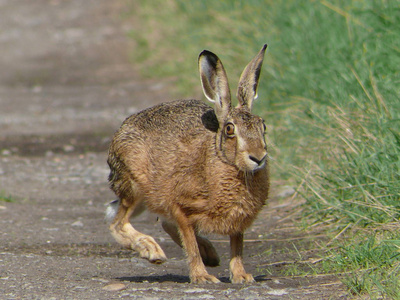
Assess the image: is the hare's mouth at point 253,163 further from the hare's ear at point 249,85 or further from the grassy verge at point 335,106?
the grassy verge at point 335,106

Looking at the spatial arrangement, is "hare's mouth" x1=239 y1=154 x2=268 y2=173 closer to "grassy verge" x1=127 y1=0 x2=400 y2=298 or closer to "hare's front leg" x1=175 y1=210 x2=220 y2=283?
"hare's front leg" x1=175 y1=210 x2=220 y2=283

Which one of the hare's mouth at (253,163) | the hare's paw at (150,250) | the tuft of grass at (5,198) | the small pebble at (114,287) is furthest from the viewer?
the tuft of grass at (5,198)

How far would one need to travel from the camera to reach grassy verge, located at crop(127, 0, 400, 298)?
473 centimetres

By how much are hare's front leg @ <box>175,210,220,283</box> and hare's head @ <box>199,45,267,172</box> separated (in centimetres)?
46

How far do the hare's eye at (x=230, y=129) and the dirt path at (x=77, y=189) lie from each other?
2.71 ft

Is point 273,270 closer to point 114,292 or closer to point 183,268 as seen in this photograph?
point 183,268

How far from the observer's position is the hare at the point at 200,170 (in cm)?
445

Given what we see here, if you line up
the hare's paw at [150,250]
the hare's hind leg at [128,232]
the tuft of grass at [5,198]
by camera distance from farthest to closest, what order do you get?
1. the tuft of grass at [5,198]
2. the hare's hind leg at [128,232]
3. the hare's paw at [150,250]

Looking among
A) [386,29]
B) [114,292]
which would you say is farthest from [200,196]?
[386,29]

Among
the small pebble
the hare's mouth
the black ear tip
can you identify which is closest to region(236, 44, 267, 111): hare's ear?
the black ear tip

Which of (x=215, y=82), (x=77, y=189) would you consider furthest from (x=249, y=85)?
(x=77, y=189)

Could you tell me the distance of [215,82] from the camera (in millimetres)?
4680

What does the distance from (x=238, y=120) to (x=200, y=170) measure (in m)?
0.42

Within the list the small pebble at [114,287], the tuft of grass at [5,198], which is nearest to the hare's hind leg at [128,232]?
the small pebble at [114,287]
